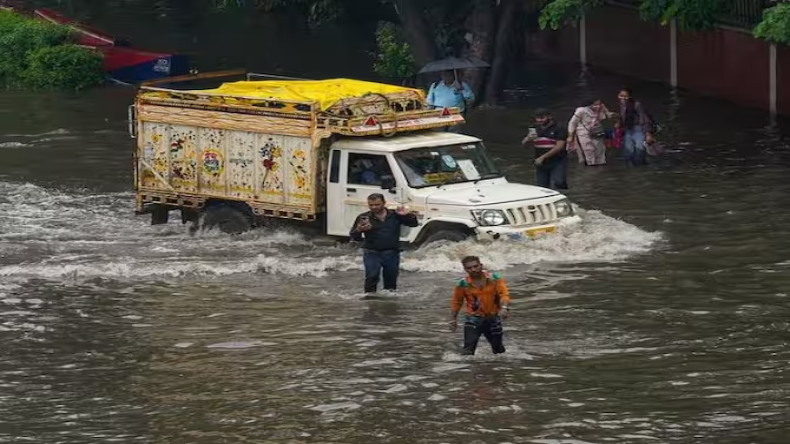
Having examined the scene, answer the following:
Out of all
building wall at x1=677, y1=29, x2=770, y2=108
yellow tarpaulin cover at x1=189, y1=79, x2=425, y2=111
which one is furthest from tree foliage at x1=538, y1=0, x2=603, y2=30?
yellow tarpaulin cover at x1=189, y1=79, x2=425, y2=111

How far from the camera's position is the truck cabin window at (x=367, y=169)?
21.8 metres

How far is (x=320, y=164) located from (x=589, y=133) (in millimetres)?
7066

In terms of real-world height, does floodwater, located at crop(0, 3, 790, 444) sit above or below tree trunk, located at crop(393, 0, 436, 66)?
below

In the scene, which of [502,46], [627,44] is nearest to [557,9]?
[502,46]

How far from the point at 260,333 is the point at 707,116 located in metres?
17.4

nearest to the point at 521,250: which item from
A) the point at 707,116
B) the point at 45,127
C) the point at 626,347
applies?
the point at 626,347

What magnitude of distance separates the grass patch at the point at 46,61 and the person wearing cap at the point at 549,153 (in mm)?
18816

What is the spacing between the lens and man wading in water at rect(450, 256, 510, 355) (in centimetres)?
1597

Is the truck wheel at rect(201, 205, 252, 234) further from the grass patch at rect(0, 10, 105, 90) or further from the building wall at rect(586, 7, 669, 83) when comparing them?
the grass patch at rect(0, 10, 105, 90)

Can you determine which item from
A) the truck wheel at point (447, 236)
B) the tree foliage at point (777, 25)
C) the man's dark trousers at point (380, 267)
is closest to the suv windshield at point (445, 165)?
the truck wheel at point (447, 236)

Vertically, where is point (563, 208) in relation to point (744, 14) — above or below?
below

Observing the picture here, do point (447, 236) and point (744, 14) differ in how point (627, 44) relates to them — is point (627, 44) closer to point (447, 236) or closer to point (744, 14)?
point (744, 14)

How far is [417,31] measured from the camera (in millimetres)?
37156

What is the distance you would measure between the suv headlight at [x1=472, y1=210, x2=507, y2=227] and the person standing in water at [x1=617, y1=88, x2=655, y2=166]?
296 inches
